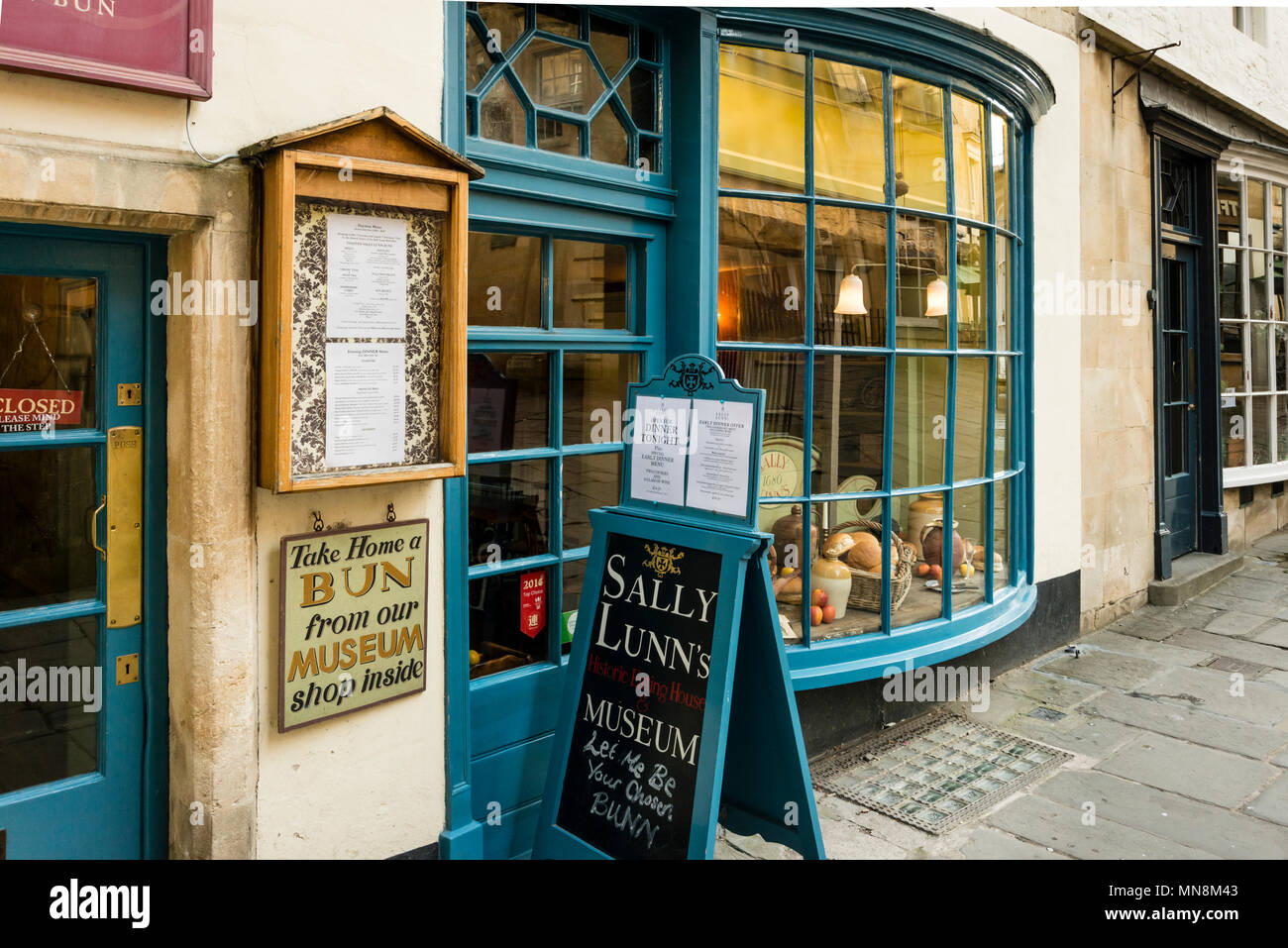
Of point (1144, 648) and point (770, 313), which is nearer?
point (770, 313)

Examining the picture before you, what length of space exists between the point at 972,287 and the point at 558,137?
2736 millimetres

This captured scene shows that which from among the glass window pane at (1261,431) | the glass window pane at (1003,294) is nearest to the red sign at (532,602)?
the glass window pane at (1003,294)

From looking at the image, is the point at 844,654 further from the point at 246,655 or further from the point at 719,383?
the point at 246,655

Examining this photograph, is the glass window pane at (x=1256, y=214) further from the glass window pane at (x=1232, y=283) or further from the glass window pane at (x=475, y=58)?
the glass window pane at (x=475, y=58)

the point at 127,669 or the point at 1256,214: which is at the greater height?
the point at 1256,214

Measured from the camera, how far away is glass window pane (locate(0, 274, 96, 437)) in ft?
8.15

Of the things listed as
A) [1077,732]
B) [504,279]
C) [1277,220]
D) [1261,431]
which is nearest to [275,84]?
[504,279]

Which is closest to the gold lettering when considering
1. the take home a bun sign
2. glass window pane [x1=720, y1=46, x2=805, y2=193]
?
the take home a bun sign

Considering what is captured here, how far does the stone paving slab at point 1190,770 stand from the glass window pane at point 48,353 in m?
4.46

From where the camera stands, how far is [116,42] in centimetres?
238

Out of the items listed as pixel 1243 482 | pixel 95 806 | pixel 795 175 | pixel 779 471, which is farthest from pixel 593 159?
pixel 1243 482

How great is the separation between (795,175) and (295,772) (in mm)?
3285

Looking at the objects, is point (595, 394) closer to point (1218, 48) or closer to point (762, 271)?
point (762, 271)

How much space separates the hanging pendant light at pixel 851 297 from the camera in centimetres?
464
